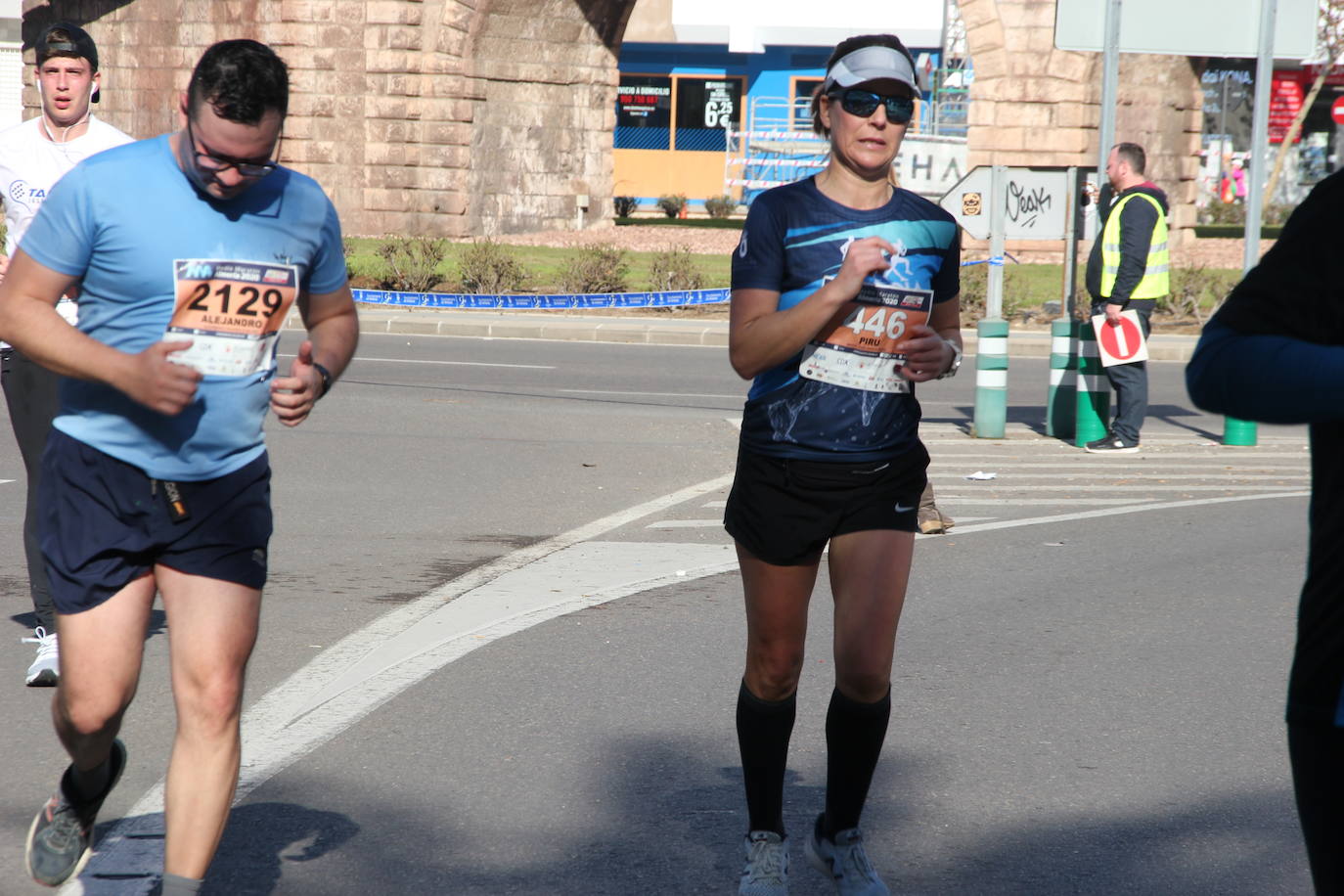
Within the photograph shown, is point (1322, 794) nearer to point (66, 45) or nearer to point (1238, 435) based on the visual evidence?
point (66, 45)

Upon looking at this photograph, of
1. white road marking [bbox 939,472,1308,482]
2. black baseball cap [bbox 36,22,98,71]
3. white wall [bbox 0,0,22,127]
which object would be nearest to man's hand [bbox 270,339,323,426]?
black baseball cap [bbox 36,22,98,71]

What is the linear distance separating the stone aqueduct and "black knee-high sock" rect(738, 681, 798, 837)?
2576 cm

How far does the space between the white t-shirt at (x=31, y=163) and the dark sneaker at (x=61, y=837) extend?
222 centimetres

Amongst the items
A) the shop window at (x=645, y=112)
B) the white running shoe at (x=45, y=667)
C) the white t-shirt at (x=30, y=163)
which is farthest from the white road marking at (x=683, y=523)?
the shop window at (x=645, y=112)

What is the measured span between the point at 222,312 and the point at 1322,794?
2.21m

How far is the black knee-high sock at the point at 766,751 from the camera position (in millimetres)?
3889

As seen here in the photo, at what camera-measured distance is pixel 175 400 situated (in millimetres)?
3242

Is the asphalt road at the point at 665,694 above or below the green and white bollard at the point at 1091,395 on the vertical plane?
below

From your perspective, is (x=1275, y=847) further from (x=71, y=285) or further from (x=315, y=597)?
(x=315, y=597)

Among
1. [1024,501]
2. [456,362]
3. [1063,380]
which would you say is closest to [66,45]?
[1024,501]

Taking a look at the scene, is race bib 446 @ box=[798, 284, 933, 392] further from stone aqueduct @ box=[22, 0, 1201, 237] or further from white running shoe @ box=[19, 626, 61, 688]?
stone aqueduct @ box=[22, 0, 1201, 237]

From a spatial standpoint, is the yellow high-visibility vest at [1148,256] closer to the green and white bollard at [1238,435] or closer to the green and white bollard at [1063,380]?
the green and white bollard at [1063,380]

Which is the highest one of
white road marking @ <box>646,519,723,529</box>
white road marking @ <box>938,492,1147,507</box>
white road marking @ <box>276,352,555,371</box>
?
white road marking @ <box>646,519,723,529</box>

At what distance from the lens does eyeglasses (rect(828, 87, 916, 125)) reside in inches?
147
